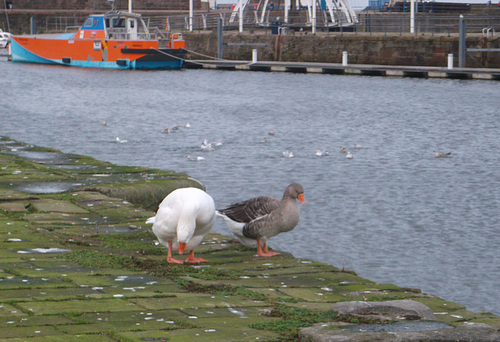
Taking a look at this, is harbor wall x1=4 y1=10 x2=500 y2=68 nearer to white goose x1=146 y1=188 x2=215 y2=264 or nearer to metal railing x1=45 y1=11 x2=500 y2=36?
metal railing x1=45 y1=11 x2=500 y2=36

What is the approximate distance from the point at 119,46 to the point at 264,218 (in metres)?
39.3

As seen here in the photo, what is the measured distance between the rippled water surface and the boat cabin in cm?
428

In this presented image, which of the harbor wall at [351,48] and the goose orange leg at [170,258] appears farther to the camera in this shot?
the harbor wall at [351,48]

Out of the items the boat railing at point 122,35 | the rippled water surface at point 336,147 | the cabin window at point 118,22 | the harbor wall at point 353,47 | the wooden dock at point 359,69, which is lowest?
the rippled water surface at point 336,147

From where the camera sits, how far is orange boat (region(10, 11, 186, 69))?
45.2 m

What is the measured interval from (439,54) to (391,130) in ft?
62.1

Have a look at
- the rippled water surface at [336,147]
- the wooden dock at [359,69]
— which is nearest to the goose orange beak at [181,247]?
the rippled water surface at [336,147]

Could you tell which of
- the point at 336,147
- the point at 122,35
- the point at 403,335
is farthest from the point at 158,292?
the point at 122,35

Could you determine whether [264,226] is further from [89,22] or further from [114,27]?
[89,22]

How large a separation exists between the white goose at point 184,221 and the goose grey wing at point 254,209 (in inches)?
29.8

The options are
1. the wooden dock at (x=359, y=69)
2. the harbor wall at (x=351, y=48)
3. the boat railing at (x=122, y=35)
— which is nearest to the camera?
the wooden dock at (x=359, y=69)

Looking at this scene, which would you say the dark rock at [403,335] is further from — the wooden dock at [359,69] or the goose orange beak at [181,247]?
the wooden dock at [359,69]

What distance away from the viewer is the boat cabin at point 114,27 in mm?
45656

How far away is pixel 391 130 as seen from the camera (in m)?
23.9
